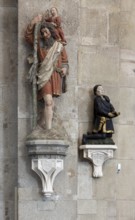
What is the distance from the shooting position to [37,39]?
9.48 metres

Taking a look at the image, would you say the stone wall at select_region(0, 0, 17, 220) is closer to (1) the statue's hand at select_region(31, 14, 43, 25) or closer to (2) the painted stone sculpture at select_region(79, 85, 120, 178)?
(1) the statue's hand at select_region(31, 14, 43, 25)

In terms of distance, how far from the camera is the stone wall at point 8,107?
32.0 feet

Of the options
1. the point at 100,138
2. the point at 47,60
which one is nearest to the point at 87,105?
the point at 100,138

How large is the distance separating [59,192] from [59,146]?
571 mm

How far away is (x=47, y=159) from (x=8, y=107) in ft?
2.91

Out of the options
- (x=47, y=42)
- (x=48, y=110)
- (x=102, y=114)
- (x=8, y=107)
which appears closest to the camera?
(x=48, y=110)

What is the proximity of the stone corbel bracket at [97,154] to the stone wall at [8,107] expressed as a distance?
2.86 feet

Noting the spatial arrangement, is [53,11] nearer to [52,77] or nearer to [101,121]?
[52,77]

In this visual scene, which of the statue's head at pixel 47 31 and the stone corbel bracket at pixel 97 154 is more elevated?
the statue's head at pixel 47 31

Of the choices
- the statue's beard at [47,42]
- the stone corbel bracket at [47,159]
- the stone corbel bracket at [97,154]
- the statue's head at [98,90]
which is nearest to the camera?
the stone corbel bracket at [47,159]

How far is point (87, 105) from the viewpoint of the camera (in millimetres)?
9859

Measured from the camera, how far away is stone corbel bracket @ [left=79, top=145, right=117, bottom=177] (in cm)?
962

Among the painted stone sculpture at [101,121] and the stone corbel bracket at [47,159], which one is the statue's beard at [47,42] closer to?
the painted stone sculpture at [101,121]

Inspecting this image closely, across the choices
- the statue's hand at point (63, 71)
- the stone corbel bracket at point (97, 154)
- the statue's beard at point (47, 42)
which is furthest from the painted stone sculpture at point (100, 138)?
the statue's beard at point (47, 42)
